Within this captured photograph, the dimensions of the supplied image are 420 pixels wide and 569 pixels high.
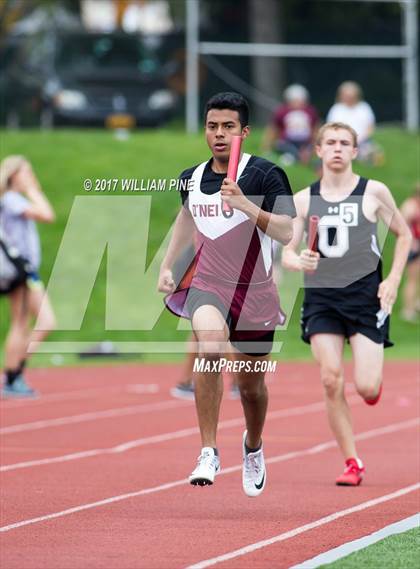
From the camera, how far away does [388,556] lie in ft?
24.6

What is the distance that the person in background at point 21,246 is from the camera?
16141mm

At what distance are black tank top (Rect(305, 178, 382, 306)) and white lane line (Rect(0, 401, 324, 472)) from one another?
2398 mm

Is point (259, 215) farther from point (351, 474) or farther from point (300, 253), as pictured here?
point (351, 474)

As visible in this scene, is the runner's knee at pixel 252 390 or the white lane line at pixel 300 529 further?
the runner's knee at pixel 252 390

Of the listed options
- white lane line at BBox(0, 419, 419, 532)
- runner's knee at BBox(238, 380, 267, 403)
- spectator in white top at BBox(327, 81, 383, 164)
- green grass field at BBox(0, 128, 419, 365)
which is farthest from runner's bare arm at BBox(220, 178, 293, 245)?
spectator in white top at BBox(327, 81, 383, 164)

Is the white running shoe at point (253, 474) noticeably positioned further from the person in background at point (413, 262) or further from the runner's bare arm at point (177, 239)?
the person in background at point (413, 262)

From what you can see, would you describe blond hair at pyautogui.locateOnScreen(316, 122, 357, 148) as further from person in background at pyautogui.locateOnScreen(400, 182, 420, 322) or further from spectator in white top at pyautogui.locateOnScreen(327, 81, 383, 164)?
spectator in white top at pyautogui.locateOnScreen(327, 81, 383, 164)

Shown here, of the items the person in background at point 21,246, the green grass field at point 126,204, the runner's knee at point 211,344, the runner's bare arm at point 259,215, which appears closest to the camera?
the runner's bare arm at point 259,215

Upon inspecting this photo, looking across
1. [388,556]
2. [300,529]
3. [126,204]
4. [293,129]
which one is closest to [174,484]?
[300,529]

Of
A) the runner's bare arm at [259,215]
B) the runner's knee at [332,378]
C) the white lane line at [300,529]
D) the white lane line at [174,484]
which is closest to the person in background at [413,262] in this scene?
the white lane line at [174,484]

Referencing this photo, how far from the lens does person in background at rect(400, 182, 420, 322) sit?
24469mm

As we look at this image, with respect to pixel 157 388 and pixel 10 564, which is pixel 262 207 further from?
pixel 157 388

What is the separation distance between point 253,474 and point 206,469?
804mm

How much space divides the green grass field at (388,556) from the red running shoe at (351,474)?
7.77 ft
